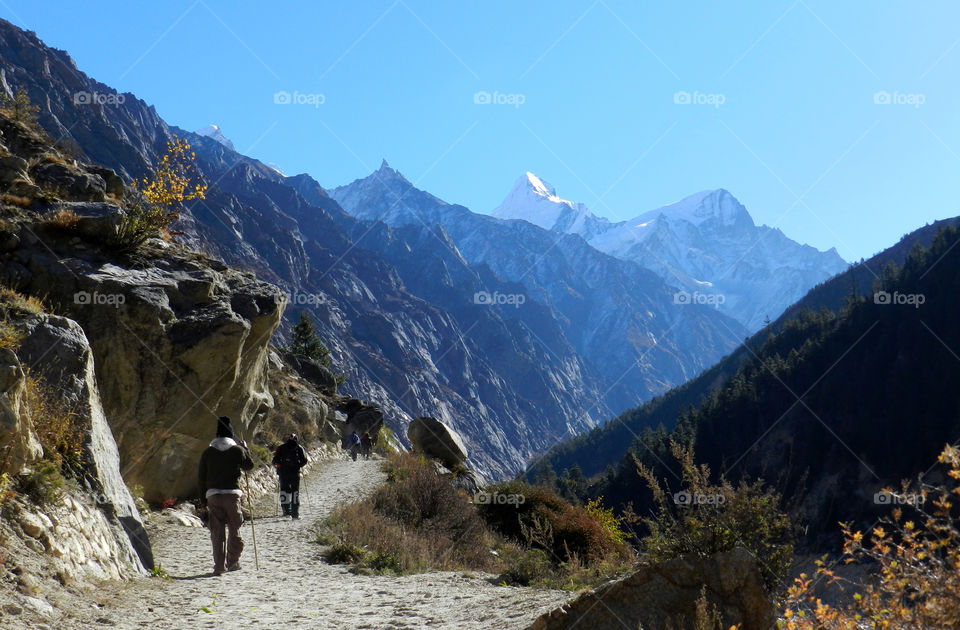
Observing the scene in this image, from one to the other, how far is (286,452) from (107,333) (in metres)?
6.12

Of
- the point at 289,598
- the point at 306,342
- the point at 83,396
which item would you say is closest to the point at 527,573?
the point at 289,598

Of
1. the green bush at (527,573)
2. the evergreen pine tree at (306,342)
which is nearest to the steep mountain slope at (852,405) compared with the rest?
the evergreen pine tree at (306,342)

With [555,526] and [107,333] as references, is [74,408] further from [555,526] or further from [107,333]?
[555,526]

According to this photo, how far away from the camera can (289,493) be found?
635 inches

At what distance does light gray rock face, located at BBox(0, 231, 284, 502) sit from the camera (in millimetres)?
11148

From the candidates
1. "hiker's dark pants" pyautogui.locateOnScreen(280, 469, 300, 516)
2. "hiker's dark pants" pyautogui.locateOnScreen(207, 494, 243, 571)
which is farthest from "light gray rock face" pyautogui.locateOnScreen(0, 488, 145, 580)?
"hiker's dark pants" pyautogui.locateOnScreen(280, 469, 300, 516)

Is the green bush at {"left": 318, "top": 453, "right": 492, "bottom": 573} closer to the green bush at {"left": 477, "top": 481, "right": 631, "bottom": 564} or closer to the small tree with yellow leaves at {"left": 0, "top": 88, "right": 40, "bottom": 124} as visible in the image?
the green bush at {"left": 477, "top": 481, "right": 631, "bottom": 564}

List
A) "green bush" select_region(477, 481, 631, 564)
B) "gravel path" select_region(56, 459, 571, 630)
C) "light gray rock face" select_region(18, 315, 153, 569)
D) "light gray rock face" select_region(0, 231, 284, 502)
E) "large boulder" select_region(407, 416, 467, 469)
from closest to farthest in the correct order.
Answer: "gravel path" select_region(56, 459, 571, 630)
"light gray rock face" select_region(18, 315, 153, 569)
"light gray rock face" select_region(0, 231, 284, 502)
"green bush" select_region(477, 481, 631, 564)
"large boulder" select_region(407, 416, 467, 469)

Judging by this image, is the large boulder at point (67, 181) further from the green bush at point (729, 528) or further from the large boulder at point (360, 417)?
the large boulder at point (360, 417)

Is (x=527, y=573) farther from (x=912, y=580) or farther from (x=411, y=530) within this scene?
(x=912, y=580)

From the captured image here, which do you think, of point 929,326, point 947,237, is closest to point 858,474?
point 929,326

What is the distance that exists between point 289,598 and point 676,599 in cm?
481

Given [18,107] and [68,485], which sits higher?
[18,107]

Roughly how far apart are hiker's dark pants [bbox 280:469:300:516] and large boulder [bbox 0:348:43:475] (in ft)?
31.4
